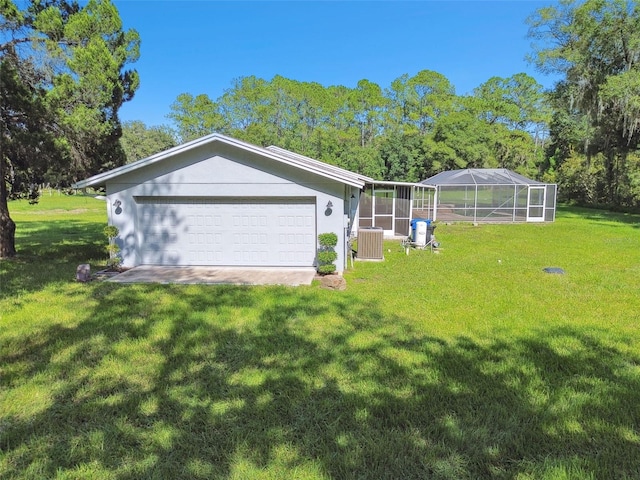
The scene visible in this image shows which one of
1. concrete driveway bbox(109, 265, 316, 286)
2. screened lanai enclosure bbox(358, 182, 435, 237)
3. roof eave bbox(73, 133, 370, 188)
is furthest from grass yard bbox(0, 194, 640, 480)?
screened lanai enclosure bbox(358, 182, 435, 237)

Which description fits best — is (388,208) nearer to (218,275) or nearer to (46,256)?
(218,275)

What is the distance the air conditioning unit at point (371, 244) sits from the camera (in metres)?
11.0

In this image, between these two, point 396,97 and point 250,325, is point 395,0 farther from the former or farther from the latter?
point 396,97

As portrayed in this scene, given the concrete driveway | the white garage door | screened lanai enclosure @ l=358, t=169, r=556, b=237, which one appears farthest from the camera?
screened lanai enclosure @ l=358, t=169, r=556, b=237

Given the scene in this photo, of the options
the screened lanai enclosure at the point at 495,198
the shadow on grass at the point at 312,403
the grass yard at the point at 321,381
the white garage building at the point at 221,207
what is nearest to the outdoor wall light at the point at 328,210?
the white garage building at the point at 221,207

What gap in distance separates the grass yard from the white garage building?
2.16 meters

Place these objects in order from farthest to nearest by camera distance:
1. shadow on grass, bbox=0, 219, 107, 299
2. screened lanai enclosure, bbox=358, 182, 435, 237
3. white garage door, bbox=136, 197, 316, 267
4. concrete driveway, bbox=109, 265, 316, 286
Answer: screened lanai enclosure, bbox=358, 182, 435, 237 → white garage door, bbox=136, 197, 316, 267 → concrete driveway, bbox=109, 265, 316, 286 → shadow on grass, bbox=0, 219, 107, 299

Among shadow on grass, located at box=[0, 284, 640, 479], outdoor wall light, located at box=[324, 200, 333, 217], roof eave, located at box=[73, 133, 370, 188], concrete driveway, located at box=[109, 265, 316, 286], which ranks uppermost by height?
roof eave, located at box=[73, 133, 370, 188]

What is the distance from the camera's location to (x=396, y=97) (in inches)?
1613

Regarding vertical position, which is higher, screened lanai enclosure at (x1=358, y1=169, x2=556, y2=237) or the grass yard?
screened lanai enclosure at (x1=358, y1=169, x2=556, y2=237)

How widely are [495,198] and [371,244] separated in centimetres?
1390

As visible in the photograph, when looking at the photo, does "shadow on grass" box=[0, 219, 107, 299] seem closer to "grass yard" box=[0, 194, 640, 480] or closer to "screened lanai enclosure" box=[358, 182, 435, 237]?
"grass yard" box=[0, 194, 640, 480]

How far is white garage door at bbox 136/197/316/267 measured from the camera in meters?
9.78

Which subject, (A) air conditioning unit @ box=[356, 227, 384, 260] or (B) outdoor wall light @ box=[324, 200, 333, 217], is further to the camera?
(A) air conditioning unit @ box=[356, 227, 384, 260]
